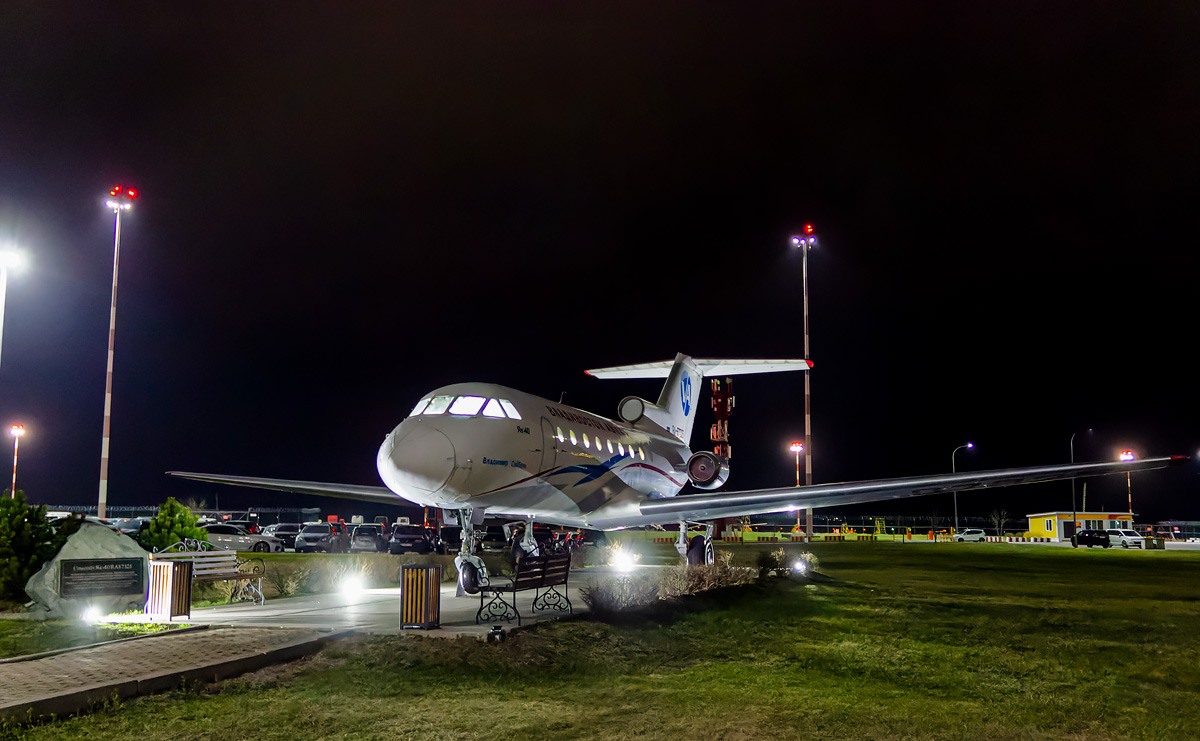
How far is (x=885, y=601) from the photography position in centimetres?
1823

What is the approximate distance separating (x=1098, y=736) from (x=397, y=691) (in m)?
6.90

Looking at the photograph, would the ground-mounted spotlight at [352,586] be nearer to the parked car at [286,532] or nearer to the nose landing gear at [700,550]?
the nose landing gear at [700,550]

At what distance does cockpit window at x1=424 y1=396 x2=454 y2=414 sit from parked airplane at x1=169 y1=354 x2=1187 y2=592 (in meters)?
0.02

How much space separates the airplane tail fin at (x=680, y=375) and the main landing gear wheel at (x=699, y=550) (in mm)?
6017

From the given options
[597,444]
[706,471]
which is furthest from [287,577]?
[706,471]

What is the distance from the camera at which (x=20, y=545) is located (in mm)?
15664

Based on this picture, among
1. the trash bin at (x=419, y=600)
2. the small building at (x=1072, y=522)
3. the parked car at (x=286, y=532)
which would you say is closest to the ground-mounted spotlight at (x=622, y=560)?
the trash bin at (x=419, y=600)

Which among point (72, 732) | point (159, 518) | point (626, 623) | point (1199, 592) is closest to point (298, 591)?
point (159, 518)

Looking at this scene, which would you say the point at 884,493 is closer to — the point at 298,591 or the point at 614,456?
the point at 614,456

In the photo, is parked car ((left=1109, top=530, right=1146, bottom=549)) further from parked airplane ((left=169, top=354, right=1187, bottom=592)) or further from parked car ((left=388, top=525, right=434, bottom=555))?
parked car ((left=388, top=525, right=434, bottom=555))

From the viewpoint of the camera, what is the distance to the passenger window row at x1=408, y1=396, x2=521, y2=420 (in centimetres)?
1636

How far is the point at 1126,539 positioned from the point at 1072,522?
11.6m

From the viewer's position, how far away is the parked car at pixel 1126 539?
2087 inches

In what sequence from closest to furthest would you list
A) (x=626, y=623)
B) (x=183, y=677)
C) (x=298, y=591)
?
(x=183, y=677) → (x=626, y=623) → (x=298, y=591)
